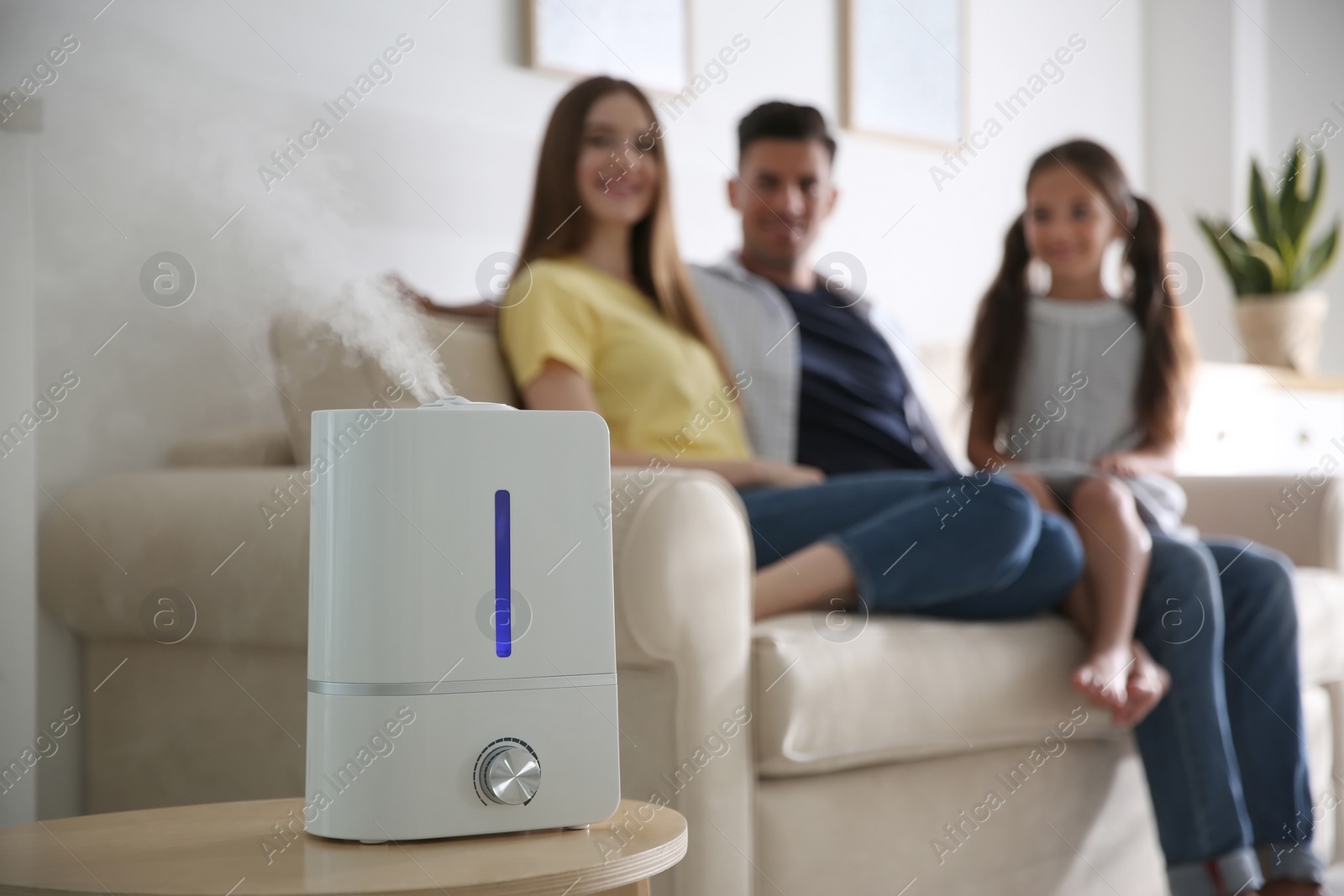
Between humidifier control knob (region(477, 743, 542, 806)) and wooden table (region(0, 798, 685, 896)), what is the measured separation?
0.03 meters

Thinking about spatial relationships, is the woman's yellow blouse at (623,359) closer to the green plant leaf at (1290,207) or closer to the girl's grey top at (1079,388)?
the girl's grey top at (1079,388)

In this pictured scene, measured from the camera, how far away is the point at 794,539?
1.40 meters

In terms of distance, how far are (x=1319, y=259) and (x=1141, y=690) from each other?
7.35ft

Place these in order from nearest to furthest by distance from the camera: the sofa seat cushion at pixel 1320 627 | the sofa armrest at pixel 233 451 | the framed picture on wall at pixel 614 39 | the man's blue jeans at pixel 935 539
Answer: the man's blue jeans at pixel 935 539 < the sofa armrest at pixel 233 451 < the sofa seat cushion at pixel 1320 627 < the framed picture on wall at pixel 614 39

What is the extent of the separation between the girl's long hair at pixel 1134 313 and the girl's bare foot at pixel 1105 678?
2.01 feet

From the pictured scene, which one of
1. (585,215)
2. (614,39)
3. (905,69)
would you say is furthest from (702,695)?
(905,69)

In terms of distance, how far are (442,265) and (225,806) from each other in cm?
117

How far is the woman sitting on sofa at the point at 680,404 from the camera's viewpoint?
4.25 ft

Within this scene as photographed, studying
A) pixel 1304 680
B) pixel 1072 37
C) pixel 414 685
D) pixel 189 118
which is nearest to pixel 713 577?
pixel 414 685

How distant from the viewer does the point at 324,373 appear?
4.39ft

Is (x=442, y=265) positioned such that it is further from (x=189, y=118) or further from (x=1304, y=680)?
(x=1304, y=680)

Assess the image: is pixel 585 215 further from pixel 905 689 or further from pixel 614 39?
pixel 905 689

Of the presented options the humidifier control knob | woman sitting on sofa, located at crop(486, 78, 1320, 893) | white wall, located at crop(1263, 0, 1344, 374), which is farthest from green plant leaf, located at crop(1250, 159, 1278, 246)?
the humidifier control knob

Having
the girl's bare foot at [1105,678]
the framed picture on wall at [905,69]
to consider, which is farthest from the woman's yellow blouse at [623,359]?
the framed picture on wall at [905,69]
